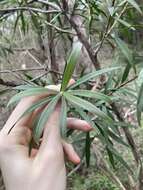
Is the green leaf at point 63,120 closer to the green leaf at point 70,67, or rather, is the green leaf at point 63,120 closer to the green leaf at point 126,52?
the green leaf at point 70,67

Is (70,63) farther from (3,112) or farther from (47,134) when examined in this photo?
(3,112)

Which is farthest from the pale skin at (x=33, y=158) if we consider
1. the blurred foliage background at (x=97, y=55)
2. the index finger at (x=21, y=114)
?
the blurred foliage background at (x=97, y=55)

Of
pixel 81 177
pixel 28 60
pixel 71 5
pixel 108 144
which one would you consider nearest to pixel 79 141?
pixel 108 144

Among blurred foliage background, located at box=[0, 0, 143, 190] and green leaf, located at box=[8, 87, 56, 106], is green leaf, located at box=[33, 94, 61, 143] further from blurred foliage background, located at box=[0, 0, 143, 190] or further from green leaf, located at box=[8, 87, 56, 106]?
blurred foliage background, located at box=[0, 0, 143, 190]

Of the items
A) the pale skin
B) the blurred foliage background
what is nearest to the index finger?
the pale skin

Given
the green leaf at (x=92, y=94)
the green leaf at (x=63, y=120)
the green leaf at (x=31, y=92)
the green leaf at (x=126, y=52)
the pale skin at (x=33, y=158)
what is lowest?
the pale skin at (x=33, y=158)

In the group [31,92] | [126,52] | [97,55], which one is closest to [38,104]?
[31,92]

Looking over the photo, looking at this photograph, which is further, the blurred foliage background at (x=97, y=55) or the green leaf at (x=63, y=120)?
the blurred foliage background at (x=97, y=55)

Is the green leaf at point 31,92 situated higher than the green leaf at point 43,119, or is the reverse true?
the green leaf at point 31,92

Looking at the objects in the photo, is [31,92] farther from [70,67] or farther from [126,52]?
[126,52]
